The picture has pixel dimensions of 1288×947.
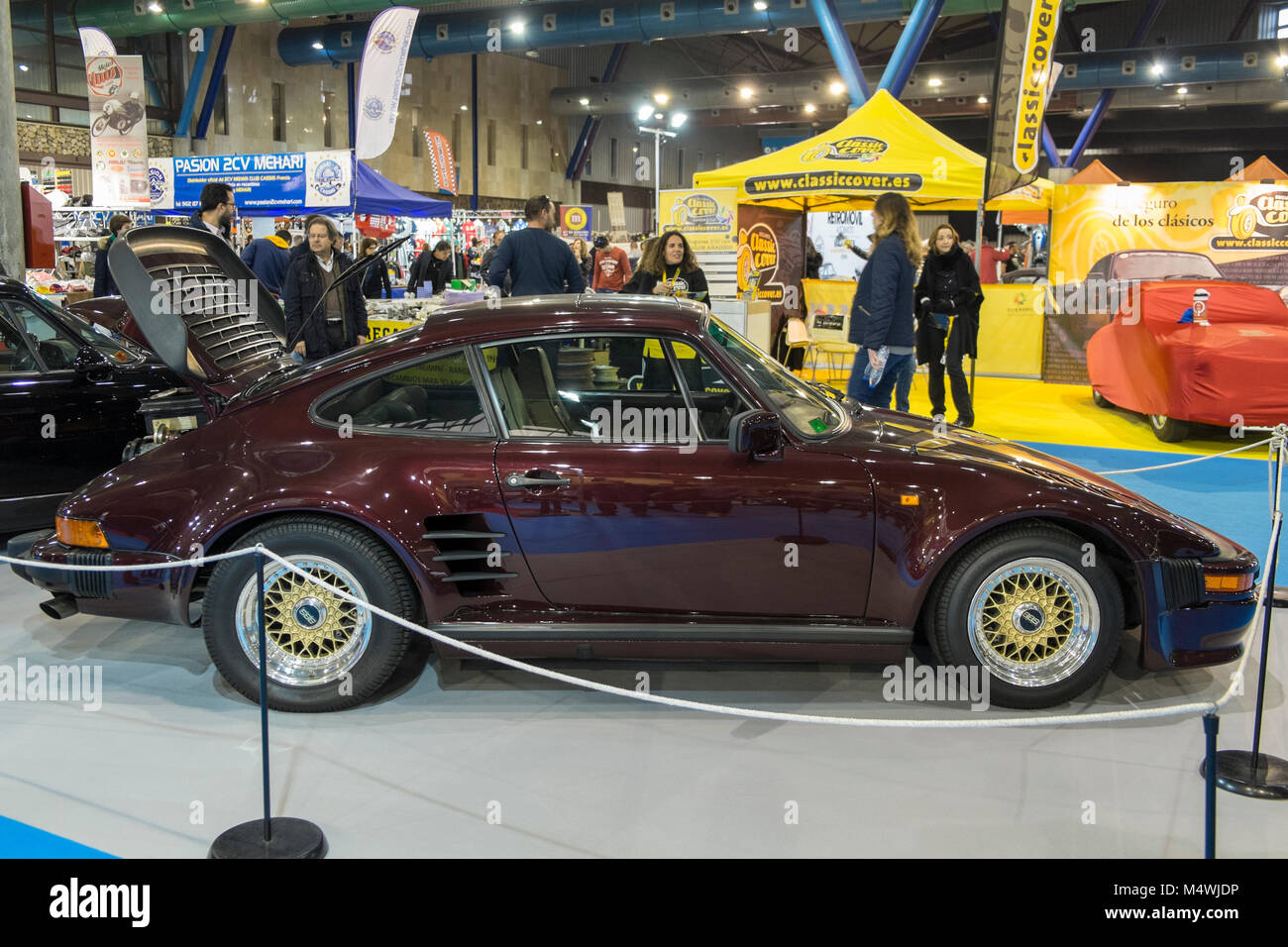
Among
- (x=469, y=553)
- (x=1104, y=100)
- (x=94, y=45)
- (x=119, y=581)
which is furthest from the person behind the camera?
(x=1104, y=100)

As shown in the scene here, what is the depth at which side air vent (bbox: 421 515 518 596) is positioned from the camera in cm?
367

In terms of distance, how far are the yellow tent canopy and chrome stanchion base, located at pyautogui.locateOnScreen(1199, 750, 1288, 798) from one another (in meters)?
8.10

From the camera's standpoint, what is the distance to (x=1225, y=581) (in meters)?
3.64

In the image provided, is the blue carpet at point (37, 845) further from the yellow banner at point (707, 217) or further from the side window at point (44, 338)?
the yellow banner at point (707, 217)

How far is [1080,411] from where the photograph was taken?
10.7 m

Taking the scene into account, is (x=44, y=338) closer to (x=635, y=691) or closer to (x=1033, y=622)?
(x=635, y=691)

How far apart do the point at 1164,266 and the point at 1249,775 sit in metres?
8.30

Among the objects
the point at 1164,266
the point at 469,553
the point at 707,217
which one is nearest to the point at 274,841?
the point at 469,553

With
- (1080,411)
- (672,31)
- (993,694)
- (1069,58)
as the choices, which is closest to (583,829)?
(993,694)

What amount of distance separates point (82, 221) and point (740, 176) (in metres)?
11.4

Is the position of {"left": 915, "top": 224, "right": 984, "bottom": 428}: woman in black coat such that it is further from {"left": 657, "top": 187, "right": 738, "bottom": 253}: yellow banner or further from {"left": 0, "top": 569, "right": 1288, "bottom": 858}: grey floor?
{"left": 0, "top": 569, "right": 1288, "bottom": 858}: grey floor

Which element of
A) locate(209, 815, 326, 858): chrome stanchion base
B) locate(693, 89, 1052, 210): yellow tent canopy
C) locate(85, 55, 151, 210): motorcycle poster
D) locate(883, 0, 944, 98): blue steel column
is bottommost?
locate(209, 815, 326, 858): chrome stanchion base

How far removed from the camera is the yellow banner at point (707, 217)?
11.7 m

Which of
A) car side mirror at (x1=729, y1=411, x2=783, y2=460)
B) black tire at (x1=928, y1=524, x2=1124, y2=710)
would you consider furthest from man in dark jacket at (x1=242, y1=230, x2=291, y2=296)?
black tire at (x1=928, y1=524, x2=1124, y2=710)
